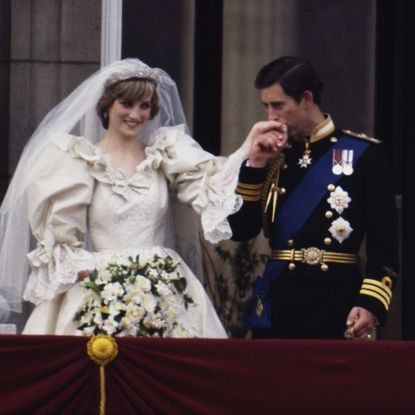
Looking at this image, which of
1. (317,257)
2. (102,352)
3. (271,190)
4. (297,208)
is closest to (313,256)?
(317,257)

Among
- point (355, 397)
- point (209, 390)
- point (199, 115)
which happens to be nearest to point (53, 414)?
point (209, 390)

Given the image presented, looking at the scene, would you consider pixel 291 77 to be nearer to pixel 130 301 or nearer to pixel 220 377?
pixel 130 301

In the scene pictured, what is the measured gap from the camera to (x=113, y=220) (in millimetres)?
8117

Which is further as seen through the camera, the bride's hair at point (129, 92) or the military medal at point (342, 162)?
the bride's hair at point (129, 92)

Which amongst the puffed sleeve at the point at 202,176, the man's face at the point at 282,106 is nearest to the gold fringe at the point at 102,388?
the puffed sleeve at the point at 202,176

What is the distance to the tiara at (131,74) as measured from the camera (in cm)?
820

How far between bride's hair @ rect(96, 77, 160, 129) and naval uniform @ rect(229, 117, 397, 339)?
575 millimetres

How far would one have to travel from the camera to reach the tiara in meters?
8.20

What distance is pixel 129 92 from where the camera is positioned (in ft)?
26.8

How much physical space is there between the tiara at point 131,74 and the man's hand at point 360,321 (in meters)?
1.41

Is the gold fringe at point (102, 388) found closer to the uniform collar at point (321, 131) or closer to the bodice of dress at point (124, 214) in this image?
the bodice of dress at point (124, 214)

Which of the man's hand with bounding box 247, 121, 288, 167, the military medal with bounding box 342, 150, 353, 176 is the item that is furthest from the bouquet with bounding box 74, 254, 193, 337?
the military medal with bounding box 342, 150, 353, 176

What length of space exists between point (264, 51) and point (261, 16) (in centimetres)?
19

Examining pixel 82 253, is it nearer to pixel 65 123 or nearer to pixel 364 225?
pixel 65 123
